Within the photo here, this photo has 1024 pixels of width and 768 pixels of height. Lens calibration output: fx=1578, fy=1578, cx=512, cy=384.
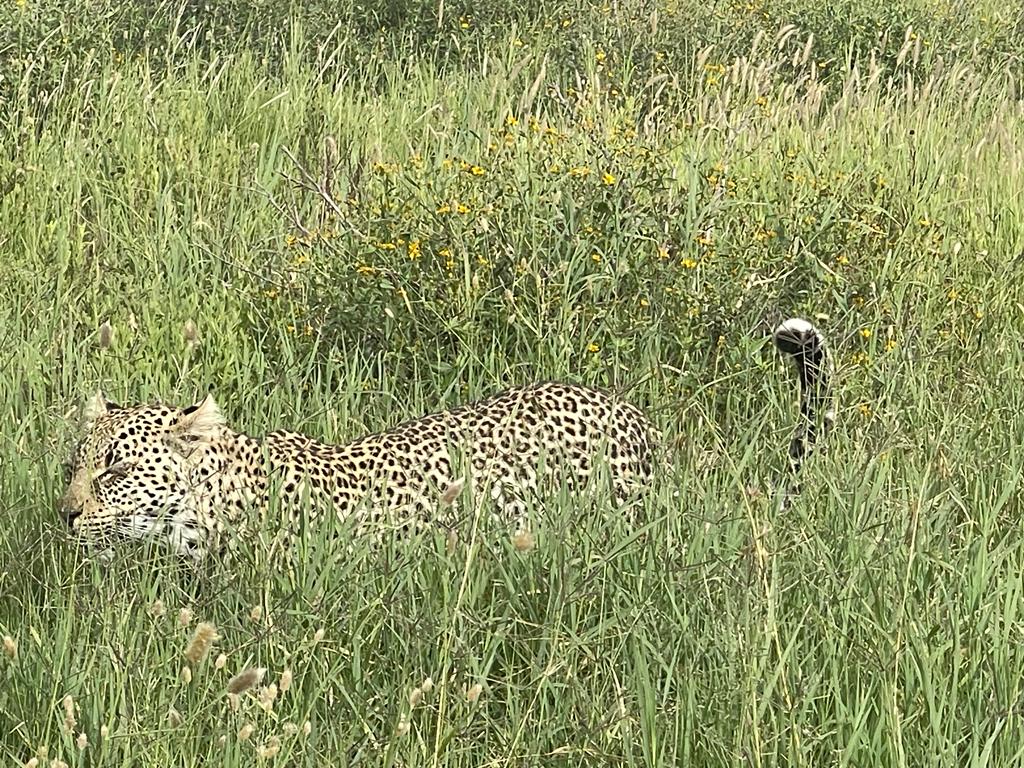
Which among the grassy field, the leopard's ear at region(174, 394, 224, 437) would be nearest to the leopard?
the leopard's ear at region(174, 394, 224, 437)

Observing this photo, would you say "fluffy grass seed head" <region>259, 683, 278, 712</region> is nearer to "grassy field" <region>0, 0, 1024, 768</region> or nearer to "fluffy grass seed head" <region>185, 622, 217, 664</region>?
"grassy field" <region>0, 0, 1024, 768</region>

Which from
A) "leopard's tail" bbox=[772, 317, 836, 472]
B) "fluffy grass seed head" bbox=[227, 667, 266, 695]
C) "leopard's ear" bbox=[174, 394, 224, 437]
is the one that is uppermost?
"fluffy grass seed head" bbox=[227, 667, 266, 695]

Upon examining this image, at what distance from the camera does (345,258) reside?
4.84 m

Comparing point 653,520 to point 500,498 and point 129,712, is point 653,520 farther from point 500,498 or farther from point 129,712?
point 129,712

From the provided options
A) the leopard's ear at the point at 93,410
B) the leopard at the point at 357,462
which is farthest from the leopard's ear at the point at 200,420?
the leopard's ear at the point at 93,410

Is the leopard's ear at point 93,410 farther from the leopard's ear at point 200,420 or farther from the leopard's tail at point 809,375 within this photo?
the leopard's tail at point 809,375

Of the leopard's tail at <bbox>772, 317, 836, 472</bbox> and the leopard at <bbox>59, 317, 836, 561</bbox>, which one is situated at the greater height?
the leopard's tail at <bbox>772, 317, 836, 472</bbox>

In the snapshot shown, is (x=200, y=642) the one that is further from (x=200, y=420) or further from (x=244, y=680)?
(x=200, y=420)

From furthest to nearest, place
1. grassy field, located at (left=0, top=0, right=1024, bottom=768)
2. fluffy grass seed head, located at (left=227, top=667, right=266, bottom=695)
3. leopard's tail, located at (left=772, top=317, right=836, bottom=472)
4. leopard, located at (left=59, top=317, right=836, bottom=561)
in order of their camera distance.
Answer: leopard's tail, located at (left=772, top=317, right=836, bottom=472) → leopard, located at (left=59, top=317, right=836, bottom=561) → grassy field, located at (left=0, top=0, right=1024, bottom=768) → fluffy grass seed head, located at (left=227, top=667, right=266, bottom=695)

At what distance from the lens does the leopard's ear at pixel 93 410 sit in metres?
3.59

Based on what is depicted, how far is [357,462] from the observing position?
12.4 feet

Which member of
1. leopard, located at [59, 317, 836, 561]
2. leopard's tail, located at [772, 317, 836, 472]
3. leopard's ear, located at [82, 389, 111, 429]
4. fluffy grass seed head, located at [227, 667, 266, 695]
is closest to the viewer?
fluffy grass seed head, located at [227, 667, 266, 695]

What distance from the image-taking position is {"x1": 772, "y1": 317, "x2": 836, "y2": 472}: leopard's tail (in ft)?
12.5

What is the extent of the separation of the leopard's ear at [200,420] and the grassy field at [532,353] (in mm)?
337
